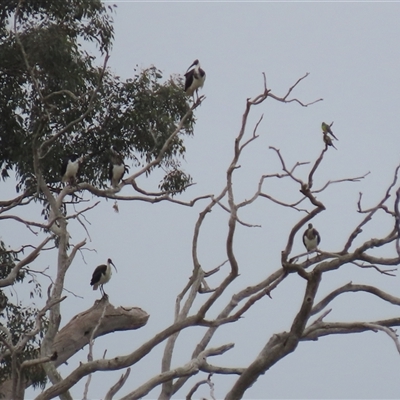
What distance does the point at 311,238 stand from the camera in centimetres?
1075

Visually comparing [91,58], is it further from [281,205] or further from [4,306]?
[281,205]

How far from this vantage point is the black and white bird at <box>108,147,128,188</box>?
11.6 meters

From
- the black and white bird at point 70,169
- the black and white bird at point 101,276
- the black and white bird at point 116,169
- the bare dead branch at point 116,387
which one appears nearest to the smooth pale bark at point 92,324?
the black and white bird at point 101,276

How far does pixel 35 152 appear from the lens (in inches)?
378

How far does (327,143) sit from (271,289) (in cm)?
103

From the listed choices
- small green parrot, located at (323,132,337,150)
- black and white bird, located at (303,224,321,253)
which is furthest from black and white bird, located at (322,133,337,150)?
black and white bird, located at (303,224,321,253)

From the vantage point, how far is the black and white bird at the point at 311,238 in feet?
35.0

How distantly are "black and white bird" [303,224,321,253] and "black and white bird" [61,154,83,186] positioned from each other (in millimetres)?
2485

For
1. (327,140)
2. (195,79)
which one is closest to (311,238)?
(195,79)

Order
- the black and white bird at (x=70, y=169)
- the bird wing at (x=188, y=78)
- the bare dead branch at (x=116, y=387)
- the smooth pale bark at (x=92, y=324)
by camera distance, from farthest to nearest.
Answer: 1. the bird wing at (x=188, y=78)
2. the black and white bird at (x=70, y=169)
3. the smooth pale bark at (x=92, y=324)
4. the bare dead branch at (x=116, y=387)

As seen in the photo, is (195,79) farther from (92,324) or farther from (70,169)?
(92,324)

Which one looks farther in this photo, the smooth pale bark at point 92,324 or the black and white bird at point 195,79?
the black and white bird at point 195,79

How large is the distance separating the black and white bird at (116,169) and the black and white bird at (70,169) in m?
0.40

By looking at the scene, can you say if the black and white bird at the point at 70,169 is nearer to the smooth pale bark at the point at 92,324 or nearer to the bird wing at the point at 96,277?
the bird wing at the point at 96,277
